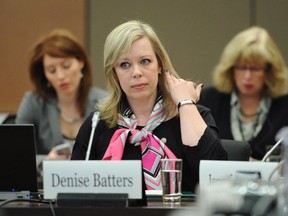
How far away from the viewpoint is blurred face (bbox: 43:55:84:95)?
15.5ft

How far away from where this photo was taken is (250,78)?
4.61 meters

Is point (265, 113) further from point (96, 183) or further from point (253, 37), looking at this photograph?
point (96, 183)

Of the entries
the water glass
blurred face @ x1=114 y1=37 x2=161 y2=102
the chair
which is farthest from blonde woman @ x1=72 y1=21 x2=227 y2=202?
the water glass

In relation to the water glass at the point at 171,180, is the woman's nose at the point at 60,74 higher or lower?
higher

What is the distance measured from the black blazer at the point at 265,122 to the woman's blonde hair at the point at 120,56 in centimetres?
129

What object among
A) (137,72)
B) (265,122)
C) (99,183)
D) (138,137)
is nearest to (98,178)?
(99,183)

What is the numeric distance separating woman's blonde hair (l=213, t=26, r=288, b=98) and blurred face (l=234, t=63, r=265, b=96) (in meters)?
0.03

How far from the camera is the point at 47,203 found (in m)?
2.37

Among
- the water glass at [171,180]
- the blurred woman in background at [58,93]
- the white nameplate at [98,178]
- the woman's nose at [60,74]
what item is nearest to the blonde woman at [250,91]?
the blurred woman in background at [58,93]

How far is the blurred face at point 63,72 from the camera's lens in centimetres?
473

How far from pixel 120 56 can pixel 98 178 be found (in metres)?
1.02

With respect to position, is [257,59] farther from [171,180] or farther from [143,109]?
[171,180]

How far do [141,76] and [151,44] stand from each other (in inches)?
6.2

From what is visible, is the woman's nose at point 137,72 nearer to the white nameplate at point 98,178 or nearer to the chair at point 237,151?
the chair at point 237,151
